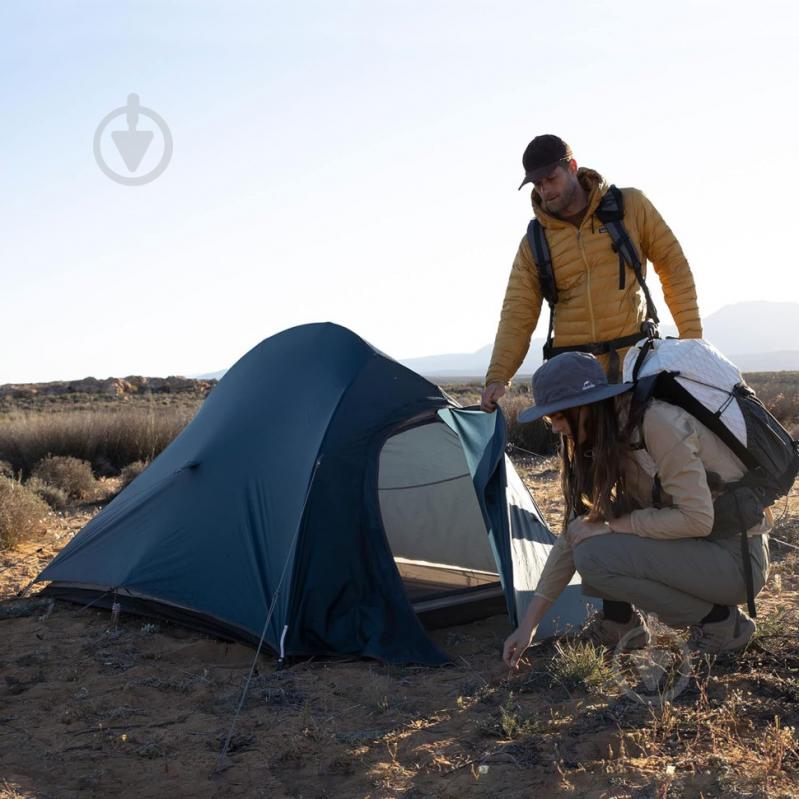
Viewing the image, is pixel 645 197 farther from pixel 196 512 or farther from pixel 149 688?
pixel 149 688

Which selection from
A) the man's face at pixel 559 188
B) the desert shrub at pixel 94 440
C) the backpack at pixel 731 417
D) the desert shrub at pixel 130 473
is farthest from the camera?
the desert shrub at pixel 94 440

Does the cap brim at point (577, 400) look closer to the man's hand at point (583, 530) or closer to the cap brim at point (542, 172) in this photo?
A: the man's hand at point (583, 530)

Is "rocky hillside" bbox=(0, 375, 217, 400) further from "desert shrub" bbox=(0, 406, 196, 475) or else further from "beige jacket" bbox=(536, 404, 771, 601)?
"beige jacket" bbox=(536, 404, 771, 601)

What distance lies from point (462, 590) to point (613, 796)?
9.89 ft

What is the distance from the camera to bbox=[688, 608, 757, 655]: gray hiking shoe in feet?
13.4

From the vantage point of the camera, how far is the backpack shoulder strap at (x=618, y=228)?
472cm

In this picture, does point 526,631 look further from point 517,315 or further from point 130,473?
point 130,473

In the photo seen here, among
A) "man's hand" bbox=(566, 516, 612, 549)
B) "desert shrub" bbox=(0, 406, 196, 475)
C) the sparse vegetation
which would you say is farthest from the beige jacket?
"desert shrub" bbox=(0, 406, 196, 475)

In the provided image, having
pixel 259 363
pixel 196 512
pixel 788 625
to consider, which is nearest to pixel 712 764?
pixel 788 625

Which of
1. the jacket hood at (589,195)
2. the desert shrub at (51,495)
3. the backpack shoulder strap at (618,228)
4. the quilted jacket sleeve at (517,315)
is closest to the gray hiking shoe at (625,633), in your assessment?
the quilted jacket sleeve at (517,315)

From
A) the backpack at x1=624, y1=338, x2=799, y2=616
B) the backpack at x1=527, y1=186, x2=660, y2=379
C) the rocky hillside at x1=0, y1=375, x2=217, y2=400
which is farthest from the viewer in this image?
the rocky hillside at x1=0, y1=375, x2=217, y2=400

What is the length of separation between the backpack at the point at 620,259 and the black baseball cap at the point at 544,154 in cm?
34

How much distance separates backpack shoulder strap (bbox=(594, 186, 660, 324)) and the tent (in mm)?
1095

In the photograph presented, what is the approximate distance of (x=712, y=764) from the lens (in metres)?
3.14
